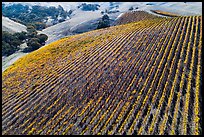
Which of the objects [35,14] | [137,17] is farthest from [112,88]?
[35,14]

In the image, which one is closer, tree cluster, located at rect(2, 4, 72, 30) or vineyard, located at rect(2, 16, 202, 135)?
vineyard, located at rect(2, 16, 202, 135)

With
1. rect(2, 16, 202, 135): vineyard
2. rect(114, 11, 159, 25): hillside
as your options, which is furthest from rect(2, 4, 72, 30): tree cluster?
rect(2, 16, 202, 135): vineyard

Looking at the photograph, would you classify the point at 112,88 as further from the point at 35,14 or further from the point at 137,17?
the point at 35,14

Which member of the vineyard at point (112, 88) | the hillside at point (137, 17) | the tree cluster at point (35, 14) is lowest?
the tree cluster at point (35, 14)

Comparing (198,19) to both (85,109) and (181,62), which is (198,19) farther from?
(85,109)

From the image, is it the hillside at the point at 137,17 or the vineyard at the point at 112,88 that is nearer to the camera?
the vineyard at the point at 112,88

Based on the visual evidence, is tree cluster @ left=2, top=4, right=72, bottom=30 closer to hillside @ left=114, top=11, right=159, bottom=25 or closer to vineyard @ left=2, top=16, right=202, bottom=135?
hillside @ left=114, top=11, right=159, bottom=25

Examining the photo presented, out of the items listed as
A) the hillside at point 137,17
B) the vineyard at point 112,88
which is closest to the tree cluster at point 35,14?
the hillside at point 137,17

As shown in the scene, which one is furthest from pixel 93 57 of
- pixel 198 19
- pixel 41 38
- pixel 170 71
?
pixel 41 38

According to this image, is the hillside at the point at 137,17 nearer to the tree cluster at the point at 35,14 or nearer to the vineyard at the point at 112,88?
the vineyard at the point at 112,88
